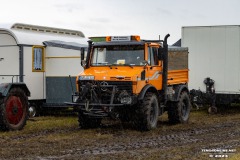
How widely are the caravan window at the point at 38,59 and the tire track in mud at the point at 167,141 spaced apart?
21.2 ft

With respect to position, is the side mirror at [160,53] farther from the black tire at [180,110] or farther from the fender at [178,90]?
the black tire at [180,110]

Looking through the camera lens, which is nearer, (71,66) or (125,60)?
(125,60)

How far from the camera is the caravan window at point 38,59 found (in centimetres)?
1817

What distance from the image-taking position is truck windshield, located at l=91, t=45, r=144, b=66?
14.6 m

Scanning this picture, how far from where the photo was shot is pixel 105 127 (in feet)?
50.7

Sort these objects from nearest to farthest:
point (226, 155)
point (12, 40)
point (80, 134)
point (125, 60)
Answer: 1. point (226, 155)
2. point (80, 134)
3. point (125, 60)
4. point (12, 40)

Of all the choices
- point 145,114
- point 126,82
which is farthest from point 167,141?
point 126,82

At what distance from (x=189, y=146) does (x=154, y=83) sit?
3642 millimetres

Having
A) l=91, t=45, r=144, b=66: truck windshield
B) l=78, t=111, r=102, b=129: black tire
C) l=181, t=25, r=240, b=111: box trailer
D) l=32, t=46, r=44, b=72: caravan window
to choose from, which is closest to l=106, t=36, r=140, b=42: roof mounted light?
l=91, t=45, r=144, b=66: truck windshield

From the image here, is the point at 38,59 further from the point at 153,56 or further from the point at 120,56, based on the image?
the point at 153,56

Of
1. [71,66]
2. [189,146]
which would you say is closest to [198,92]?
[71,66]

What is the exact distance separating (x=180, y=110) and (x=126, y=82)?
10.8 ft

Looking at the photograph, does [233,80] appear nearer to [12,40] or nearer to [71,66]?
[71,66]

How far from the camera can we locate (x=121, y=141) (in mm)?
12422
